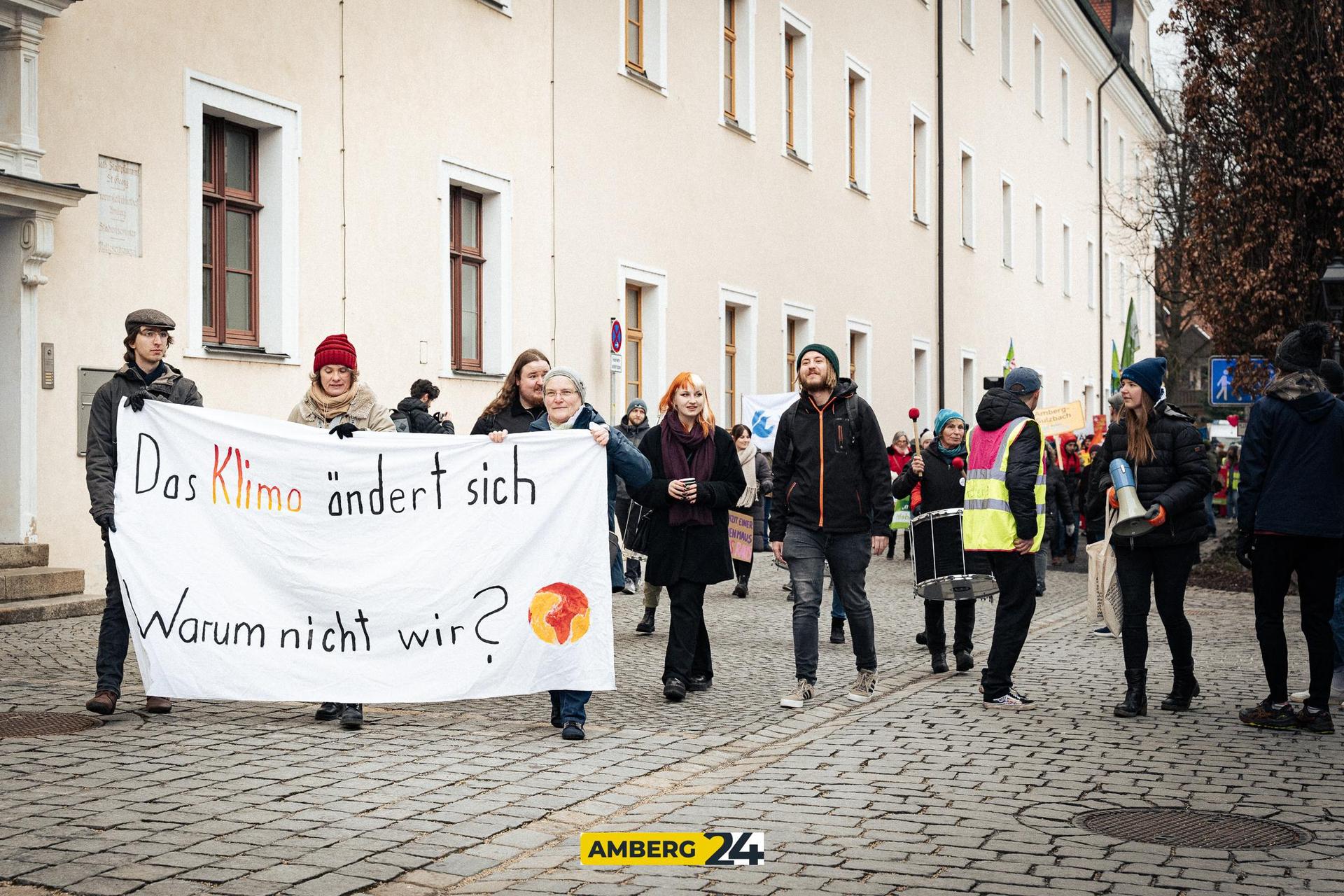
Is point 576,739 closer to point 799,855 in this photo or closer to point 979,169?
point 799,855

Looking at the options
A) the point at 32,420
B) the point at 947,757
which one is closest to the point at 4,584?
the point at 32,420

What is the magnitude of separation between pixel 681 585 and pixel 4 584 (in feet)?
17.8

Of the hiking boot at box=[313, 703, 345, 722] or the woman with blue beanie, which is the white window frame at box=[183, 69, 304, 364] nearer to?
the hiking boot at box=[313, 703, 345, 722]

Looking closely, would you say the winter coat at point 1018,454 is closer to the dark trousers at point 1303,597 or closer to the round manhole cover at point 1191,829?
the dark trousers at point 1303,597

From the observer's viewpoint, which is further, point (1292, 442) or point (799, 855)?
point (1292, 442)

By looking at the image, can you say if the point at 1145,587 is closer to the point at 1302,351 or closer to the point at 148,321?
the point at 1302,351

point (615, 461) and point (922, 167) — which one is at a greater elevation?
point (922, 167)

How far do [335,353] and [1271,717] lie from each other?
4.98 metres

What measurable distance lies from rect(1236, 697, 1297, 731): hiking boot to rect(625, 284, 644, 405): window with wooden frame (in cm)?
1337

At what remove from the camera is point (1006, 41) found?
39031 mm

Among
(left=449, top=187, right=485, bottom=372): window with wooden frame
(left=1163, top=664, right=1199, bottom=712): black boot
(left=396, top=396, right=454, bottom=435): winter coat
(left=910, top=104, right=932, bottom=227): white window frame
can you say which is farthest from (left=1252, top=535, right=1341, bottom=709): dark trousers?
(left=910, top=104, right=932, bottom=227): white window frame

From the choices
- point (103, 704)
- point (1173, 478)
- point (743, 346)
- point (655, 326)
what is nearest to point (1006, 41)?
point (743, 346)

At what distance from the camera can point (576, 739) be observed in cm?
749

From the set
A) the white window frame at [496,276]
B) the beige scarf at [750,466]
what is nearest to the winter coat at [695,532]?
the beige scarf at [750,466]
